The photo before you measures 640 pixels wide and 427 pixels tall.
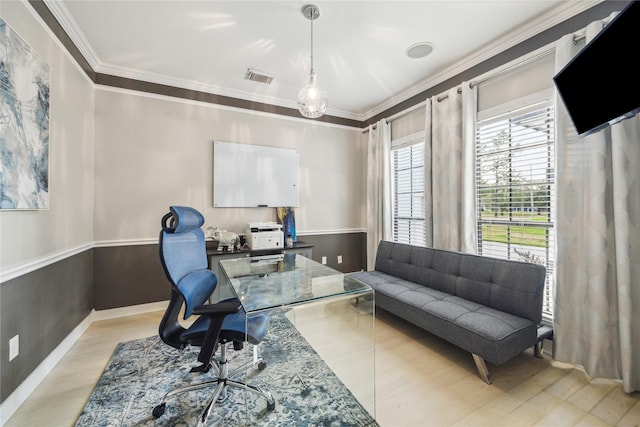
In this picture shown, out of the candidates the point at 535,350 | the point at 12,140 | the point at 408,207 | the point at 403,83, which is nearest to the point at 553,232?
the point at 535,350

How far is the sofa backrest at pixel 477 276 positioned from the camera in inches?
79.1

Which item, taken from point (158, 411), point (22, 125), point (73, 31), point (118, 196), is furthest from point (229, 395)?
point (73, 31)

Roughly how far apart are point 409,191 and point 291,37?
243 centimetres

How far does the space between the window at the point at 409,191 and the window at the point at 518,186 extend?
0.82 m

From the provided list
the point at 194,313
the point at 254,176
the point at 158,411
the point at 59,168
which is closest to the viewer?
the point at 194,313

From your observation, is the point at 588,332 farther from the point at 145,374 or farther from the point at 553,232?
the point at 145,374

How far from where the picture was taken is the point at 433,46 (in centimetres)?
261

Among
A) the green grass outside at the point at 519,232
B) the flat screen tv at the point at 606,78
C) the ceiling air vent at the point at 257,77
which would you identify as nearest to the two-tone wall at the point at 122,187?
the ceiling air vent at the point at 257,77

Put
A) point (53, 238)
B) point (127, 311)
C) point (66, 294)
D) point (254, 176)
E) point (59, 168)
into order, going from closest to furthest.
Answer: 1. point (53, 238)
2. point (59, 168)
3. point (66, 294)
4. point (127, 311)
5. point (254, 176)

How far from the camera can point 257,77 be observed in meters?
3.15

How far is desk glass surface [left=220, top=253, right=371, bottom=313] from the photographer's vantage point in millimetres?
1514

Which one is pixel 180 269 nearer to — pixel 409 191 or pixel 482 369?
pixel 482 369

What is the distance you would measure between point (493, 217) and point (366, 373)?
2009 mm

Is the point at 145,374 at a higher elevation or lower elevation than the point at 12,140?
lower
